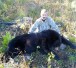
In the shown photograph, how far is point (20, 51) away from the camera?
9047 mm

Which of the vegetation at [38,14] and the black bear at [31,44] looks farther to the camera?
the vegetation at [38,14]

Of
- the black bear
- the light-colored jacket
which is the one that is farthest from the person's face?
the black bear

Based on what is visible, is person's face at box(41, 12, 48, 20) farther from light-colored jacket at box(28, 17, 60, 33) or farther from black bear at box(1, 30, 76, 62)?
black bear at box(1, 30, 76, 62)

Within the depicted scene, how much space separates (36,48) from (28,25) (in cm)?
217

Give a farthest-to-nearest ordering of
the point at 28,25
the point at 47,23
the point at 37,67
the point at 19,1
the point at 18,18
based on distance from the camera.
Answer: the point at 19,1 < the point at 18,18 < the point at 28,25 < the point at 47,23 < the point at 37,67

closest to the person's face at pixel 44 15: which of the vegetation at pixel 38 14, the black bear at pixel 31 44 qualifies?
the black bear at pixel 31 44

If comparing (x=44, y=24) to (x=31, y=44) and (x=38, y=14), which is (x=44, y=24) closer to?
(x=31, y=44)

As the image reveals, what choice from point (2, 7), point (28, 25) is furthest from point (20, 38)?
point (2, 7)

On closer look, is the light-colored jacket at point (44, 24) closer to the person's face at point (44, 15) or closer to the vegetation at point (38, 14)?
the person's face at point (44, 15)

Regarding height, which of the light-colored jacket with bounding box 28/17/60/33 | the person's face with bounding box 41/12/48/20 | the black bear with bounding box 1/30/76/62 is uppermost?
the person's face with bounding box 41/12/48/20

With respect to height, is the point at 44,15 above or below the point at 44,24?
above

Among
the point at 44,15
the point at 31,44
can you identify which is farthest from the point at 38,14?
the point at 31,44

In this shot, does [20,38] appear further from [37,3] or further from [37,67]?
[37,3]

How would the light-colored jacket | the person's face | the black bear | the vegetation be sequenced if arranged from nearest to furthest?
the black bear < the vegetation < the person's face < the light-colored jacket
